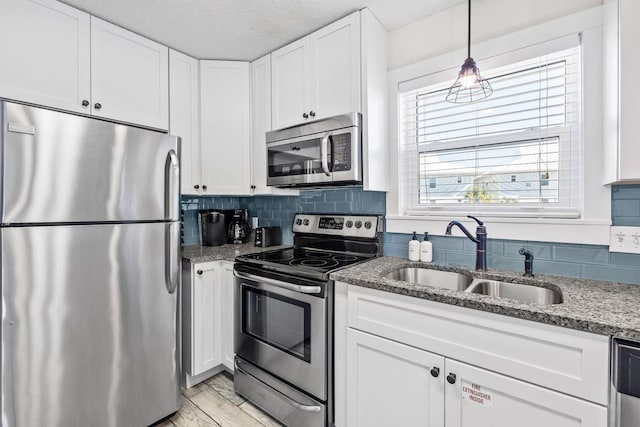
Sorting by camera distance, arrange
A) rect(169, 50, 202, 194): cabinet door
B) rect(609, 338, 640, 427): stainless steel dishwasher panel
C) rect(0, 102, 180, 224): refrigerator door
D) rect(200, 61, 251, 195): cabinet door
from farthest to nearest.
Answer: rect(200, 61, 251, 195): cabinet door < rect(169, 50, 202, 194): cabinet door < rect(0, 102, 180, 224): refrigerator door < rect(609, 338, 640, 427): stainless steel dishwasher panel

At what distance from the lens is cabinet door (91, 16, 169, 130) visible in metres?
1.84

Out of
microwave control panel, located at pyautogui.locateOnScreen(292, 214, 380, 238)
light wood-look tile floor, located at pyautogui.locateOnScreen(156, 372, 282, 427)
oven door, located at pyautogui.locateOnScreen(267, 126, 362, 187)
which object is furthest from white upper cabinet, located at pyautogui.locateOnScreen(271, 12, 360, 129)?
light wood-look tile floor, located at pyautogui.locateOnScreen(156, 372, 282, 427)

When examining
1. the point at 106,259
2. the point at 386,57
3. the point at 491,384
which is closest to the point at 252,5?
the point at 386,57

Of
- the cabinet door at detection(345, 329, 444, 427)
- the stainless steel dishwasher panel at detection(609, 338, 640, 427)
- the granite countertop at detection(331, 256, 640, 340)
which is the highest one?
the granite countertop at detection(331, 256, 640, 340)

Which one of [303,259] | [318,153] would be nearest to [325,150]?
[318,153]

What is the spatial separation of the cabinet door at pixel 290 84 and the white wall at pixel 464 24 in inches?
23.2

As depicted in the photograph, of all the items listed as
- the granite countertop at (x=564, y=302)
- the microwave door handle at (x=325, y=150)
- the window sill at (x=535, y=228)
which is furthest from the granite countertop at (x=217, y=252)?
the window sill at (x=535, y=228)

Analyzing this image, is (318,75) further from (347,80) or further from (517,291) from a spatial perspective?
(517,291)

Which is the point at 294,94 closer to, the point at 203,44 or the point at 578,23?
the point at 203,44

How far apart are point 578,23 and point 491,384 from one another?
167 cm

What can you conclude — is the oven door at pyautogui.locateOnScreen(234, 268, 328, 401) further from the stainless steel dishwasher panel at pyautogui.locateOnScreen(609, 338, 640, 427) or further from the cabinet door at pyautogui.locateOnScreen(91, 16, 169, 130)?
the cabinet door at pyautogui.locateOnScreen(91, 16, 169, 130)

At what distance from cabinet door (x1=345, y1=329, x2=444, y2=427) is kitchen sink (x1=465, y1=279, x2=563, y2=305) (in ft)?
1.60

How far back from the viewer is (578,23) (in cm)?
Answer: 142

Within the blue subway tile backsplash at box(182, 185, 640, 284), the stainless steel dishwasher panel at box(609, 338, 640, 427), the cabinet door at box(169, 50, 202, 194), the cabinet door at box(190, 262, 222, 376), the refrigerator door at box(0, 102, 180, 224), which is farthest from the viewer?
the cabinet door at box(169, 50, 202, 194)
